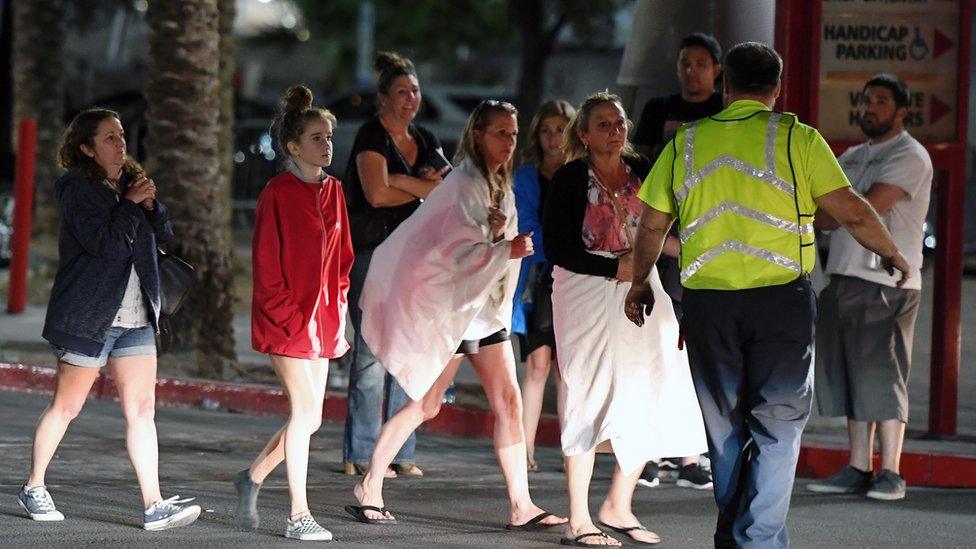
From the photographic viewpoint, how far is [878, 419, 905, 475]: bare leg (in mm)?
8406

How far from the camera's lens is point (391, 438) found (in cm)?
739

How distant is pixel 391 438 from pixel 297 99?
149cm

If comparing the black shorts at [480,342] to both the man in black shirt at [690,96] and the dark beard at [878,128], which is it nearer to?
the man in black shirt at [690,96]

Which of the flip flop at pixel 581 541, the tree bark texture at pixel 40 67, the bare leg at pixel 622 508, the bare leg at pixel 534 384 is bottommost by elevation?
the flip flop at pixel 581 541

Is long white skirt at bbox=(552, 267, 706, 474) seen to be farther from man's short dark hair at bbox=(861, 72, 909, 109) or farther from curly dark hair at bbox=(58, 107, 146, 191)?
man's short dark hair at bbox=(861, 72, 909, 109)

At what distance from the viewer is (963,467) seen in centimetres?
890

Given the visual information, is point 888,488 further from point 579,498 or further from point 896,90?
point 579,498

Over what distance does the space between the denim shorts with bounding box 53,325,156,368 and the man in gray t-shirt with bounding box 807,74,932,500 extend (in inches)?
136

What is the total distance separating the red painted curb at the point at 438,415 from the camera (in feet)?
29.3

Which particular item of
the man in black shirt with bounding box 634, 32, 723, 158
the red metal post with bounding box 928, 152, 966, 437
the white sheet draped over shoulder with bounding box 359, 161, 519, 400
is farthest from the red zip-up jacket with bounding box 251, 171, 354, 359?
the red metal post with bounding box 928, 152, 966, 437

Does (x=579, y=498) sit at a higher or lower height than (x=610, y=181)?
lower

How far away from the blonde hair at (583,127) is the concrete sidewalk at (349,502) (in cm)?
158

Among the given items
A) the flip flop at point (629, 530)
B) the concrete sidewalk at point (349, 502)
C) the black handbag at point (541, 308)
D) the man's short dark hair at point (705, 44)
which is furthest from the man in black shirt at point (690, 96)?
the flip flop at point (629, 530)

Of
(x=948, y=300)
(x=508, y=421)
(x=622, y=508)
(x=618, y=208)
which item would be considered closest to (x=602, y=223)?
(x=618, y=208)
